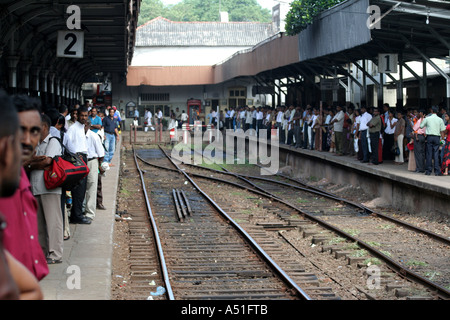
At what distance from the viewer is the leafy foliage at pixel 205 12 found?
11456 centimetres

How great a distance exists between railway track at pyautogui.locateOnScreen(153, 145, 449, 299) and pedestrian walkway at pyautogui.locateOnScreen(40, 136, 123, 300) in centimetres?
339

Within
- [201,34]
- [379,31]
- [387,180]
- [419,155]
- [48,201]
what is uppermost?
[201,34]

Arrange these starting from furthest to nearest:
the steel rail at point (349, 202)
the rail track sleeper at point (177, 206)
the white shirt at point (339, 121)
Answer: the white shirt at point (339, 121) < the rail track sleeper at point (177, 206) < the steel rail at point (349, 202)

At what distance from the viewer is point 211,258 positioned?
32.7ft

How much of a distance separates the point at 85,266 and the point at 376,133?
1173cm

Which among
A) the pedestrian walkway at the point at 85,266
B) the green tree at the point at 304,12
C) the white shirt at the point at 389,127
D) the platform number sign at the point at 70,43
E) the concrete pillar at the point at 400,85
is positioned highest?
the green tree at the point at 304,12

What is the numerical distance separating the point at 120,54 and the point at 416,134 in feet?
47.6

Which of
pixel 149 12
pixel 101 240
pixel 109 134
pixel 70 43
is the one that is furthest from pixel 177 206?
pixel 149 12

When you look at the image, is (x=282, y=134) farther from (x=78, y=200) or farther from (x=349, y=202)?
(x=78, y=200)

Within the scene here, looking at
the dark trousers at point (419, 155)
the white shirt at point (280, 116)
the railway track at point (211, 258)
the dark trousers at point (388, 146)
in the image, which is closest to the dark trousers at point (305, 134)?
the white shirt at point (280, 116)

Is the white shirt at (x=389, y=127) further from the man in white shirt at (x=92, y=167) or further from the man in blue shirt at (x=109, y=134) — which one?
the man in white shirt at (x=92, y=167)

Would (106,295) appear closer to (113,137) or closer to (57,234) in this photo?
(57,234)

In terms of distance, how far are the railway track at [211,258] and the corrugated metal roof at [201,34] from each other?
44.4 m

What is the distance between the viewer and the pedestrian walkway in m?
6.85
